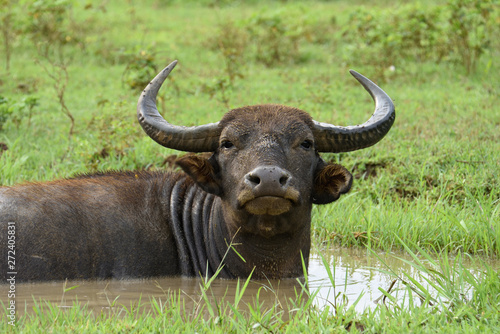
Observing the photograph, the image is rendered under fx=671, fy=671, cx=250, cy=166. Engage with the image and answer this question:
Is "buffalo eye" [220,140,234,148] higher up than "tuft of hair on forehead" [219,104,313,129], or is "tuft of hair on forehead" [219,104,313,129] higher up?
"tuft of hair on forehead" [219,104,313,129]

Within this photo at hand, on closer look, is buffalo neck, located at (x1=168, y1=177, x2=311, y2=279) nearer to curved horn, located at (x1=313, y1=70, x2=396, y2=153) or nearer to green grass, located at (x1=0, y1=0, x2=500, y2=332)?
curved horn, located at (x1=313, y1=70, x2=396, y2=153)

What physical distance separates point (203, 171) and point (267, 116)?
1.88 feet

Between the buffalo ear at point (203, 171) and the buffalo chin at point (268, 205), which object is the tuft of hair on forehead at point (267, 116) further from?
the buffalo chin at point (268, 205)

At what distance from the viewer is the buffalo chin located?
3.99m

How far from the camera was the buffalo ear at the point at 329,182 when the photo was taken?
14.6ft

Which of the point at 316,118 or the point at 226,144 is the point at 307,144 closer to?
the point at 226,144

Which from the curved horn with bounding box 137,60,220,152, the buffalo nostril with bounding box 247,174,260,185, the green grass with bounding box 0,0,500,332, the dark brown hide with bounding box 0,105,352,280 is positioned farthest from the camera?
the curved horn with bounding box 137,60,220,152

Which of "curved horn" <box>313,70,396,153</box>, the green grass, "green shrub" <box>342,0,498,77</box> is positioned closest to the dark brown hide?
"curved horn" <box>313,70,396,153</box>

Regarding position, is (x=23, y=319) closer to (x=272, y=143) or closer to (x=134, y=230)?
(x=134, y=230)

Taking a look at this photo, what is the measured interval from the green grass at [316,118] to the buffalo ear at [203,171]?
32.7 inches

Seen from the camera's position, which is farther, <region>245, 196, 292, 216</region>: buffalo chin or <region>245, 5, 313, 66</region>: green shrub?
<region>245, 5, 313, 66</region>: green shrub

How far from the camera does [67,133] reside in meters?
8.30

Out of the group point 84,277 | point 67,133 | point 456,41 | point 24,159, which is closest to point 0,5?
point 67,133

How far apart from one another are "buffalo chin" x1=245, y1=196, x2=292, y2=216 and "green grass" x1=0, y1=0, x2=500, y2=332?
0.63 meters
